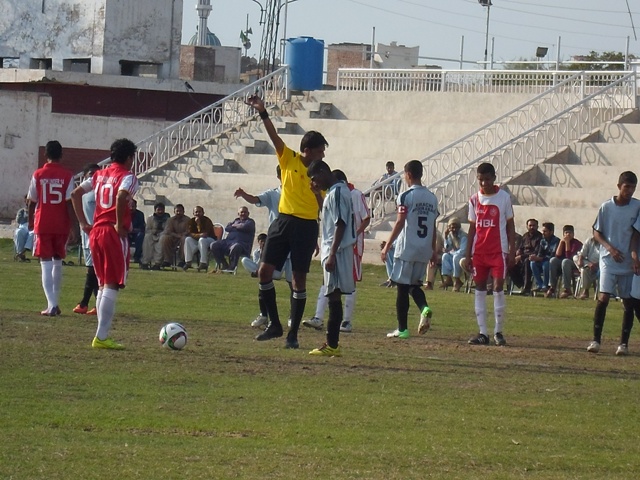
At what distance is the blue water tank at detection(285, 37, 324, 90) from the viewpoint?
39281mm

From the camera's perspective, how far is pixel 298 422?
8.91 m

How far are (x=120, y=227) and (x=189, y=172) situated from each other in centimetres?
2409

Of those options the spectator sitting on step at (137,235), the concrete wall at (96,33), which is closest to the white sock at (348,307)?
the spectator sitting on step at (137,235)

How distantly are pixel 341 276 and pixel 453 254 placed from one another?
12588 millimetres

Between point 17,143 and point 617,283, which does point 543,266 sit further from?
point 17,143

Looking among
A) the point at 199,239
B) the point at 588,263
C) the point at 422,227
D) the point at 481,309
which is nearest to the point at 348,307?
the point at 422,227

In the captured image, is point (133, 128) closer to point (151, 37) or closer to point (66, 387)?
point (151, 37)

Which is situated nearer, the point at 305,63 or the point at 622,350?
the point at 622,350

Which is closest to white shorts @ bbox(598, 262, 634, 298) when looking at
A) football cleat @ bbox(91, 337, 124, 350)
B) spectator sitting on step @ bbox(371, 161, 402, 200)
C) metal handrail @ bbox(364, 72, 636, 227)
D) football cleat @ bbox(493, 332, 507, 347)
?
football cleat @ bbox(493, 332, 507, 347)

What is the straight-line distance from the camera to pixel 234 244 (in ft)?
89.6

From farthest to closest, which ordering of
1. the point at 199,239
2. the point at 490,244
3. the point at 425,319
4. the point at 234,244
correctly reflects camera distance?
the point at 199,239
the point at 234,244
the point at 425,319
the point at 490,244

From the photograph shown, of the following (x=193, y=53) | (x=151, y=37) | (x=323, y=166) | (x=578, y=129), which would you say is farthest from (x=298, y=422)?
(x=193, y=53)

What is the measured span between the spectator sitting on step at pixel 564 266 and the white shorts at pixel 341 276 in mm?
12025

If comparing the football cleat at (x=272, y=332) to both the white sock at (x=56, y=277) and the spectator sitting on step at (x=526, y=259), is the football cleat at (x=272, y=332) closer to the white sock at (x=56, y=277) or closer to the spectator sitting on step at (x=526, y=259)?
the white sock at (x=56, y=277)
